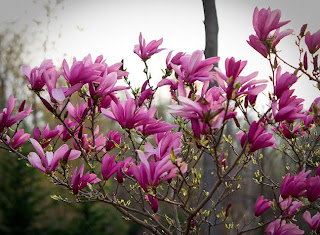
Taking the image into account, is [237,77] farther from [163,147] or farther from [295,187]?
[295,187]

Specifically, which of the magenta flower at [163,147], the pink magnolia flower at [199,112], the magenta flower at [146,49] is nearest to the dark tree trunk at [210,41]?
the magenta flower at [146,49]

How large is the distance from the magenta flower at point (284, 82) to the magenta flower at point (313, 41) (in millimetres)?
322

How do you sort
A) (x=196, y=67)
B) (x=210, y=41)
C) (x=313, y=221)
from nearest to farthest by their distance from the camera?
(x=196, y=67) < (x=313, y=221) < (x=210, y=41)

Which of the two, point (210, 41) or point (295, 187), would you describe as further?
point (210, 41)

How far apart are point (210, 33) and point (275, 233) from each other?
2119mm

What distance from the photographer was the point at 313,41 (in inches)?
52.8

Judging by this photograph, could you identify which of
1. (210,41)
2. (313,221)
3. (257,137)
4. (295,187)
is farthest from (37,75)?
(210,41)

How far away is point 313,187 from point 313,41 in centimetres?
50

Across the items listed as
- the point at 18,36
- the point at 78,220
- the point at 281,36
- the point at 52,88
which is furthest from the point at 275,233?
the point at 18,36

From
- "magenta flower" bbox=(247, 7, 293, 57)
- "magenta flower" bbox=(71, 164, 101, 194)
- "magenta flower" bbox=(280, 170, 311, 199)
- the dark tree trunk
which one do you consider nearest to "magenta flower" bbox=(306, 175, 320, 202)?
"magenta flower" bbox=(280, 170, 311, 199)

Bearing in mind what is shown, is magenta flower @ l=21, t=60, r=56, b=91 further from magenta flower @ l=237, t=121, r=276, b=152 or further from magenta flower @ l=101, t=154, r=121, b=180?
magenta flower @ l=237, t=121, r=276, b=152

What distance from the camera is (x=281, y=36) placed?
3.96ft

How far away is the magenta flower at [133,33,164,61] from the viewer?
1566 millimetres

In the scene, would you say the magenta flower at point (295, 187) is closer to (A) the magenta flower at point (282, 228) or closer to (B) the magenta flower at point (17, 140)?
(A) the magenta flower at point (282, 228)
